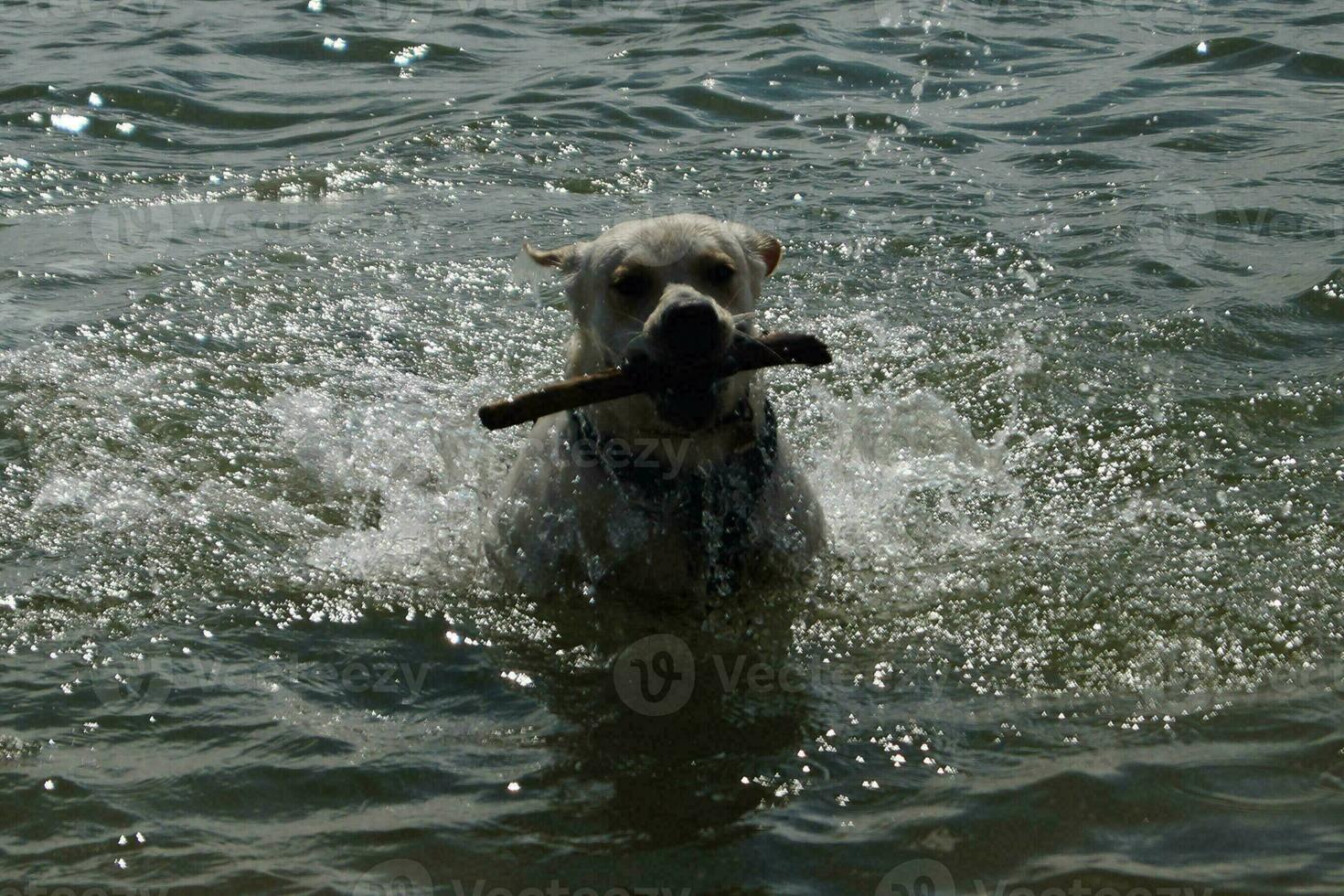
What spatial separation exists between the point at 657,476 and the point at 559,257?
1.07 metres

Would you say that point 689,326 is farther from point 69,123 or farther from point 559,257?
point 69,123

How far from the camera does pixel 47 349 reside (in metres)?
7.74

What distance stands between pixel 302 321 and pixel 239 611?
3.32 metres

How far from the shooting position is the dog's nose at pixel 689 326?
4.91 m

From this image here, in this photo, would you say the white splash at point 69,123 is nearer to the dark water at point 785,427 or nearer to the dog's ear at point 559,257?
the dark water at point 785,427

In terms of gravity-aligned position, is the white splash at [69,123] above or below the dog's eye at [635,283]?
above

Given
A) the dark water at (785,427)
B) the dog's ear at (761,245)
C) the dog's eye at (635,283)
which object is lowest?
the dark water at (785,427)

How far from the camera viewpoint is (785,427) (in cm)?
733

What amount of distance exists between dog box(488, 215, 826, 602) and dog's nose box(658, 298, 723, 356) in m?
0.34

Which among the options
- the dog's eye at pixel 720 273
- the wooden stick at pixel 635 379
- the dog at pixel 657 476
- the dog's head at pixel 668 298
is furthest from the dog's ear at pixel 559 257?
→ the wooden stick at pixel 635 379

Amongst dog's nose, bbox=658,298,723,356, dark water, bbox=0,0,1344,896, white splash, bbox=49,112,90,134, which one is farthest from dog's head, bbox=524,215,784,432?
white splash, bbox=49,112,90,134

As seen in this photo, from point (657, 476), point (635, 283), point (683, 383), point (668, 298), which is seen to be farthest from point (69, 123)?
point (683, 383)

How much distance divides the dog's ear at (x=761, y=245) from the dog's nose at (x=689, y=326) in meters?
0.97

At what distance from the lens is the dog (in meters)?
5.43
